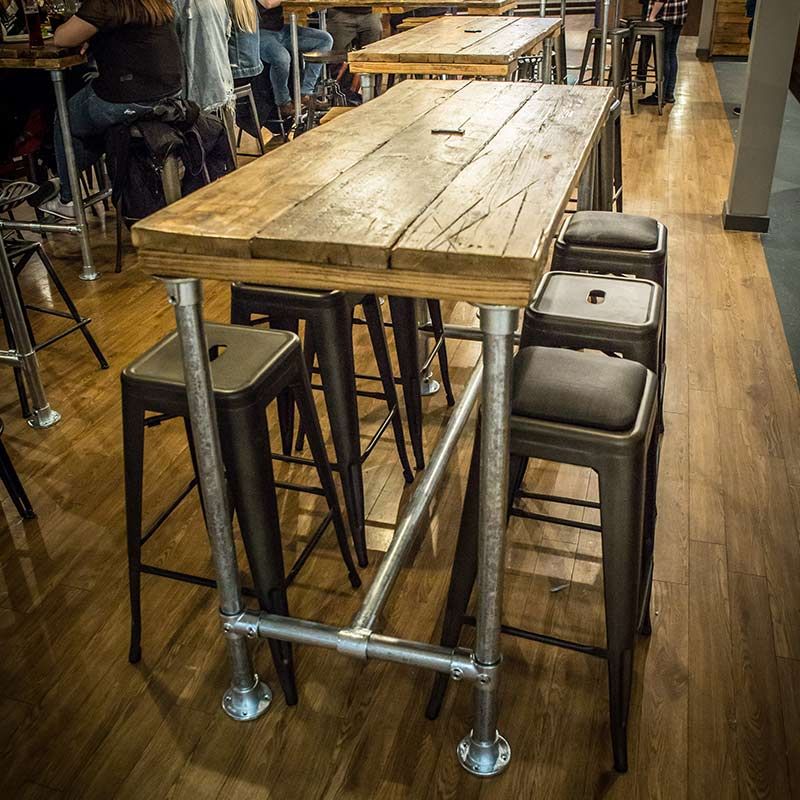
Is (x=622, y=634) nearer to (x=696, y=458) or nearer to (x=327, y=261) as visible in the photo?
(x=327, y=261)

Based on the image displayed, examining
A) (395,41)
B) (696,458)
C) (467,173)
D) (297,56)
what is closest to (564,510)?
(696,458)

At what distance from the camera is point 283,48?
6.36 m

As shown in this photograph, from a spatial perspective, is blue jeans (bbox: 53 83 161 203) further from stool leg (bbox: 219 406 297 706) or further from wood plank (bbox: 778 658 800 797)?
wood plank (bbox: 778 658 800 797)

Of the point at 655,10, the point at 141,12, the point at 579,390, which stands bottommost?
the point at 655,10

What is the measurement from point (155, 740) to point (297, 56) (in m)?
5.36

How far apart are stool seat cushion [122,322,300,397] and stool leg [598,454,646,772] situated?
0.70 meters

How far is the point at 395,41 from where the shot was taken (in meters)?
3.72

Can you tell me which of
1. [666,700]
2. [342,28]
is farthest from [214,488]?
[342,28]

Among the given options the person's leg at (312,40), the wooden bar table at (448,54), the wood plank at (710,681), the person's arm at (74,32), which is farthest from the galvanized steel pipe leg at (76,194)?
the wood plank at (710,681)

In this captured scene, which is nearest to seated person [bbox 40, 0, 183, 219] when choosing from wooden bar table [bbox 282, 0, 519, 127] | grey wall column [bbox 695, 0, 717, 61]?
wooden bar table [bbox 282, 0, 519, 127]

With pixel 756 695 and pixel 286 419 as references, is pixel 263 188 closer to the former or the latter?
pixel 286 419

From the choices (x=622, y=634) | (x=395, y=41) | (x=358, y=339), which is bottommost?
(x=358, y=339)

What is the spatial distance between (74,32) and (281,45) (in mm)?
2820

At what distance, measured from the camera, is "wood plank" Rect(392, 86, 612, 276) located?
1.20 metres
